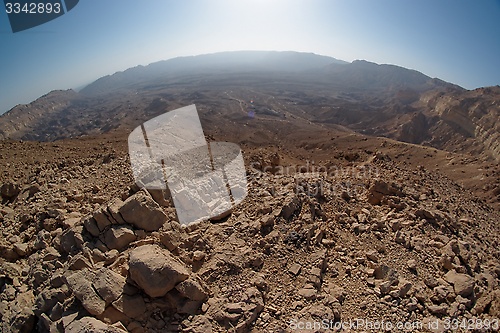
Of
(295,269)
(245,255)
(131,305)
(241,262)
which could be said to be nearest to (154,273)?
(131,305)

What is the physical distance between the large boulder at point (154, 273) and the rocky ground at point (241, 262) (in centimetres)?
2

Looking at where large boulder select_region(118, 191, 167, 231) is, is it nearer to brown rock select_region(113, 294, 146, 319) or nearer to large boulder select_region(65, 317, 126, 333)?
brown rock select_region(113, 294, 146, 319)

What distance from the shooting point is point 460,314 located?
5.97 metres

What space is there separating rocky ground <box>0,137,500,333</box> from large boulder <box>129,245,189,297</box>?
0.02 metres

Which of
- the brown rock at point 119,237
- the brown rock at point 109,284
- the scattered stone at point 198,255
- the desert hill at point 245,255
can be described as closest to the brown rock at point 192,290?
the desert hill at point 245,255

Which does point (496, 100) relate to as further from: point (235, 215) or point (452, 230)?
point (235, 215)

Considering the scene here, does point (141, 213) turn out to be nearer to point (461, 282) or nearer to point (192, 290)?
point (192, 290)

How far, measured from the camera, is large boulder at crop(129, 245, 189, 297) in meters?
4.96

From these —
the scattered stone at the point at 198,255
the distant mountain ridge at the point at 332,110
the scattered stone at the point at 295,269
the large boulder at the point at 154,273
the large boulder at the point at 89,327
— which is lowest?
the distant mountain ridge at the point at 332,110

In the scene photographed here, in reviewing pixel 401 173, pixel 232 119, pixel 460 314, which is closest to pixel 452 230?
pixel 460 314

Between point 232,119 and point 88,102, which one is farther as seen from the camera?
point 88,102

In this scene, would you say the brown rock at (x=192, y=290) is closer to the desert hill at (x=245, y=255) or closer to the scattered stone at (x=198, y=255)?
the desert hill at (x=245, y=255)

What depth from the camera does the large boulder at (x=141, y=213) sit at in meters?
6.30

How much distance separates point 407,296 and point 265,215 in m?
3.62
